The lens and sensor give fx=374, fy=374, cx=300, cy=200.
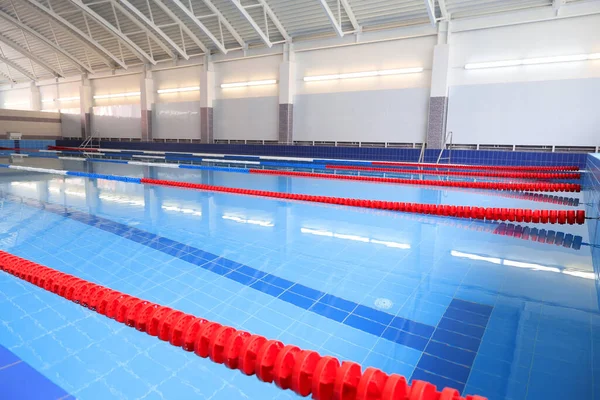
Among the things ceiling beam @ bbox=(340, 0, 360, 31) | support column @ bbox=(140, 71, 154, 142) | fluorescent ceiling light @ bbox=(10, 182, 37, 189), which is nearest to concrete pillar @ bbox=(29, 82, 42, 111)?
support column @ bbox=(140, 71, 154, 142)

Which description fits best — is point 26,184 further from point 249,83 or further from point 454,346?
point 249,83

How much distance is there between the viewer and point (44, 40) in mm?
17750

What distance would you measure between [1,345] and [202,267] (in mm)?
1498

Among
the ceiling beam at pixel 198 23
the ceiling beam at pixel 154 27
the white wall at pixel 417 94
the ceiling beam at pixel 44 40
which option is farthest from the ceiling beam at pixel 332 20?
the ceiling beam at pixel 44 40

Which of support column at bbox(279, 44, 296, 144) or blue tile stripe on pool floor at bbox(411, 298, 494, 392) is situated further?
support column at bbox(279, 44, 296, 144)

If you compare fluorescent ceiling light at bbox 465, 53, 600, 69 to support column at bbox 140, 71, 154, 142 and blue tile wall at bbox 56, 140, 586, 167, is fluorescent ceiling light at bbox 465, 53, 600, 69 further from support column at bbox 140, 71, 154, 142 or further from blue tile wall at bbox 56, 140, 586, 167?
support column at bbox 140, 71, 154, 142

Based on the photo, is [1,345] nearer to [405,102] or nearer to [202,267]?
[202,267]

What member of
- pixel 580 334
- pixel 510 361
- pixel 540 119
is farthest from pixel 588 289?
pixel 540 119

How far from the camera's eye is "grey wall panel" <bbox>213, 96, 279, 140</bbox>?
1546 centimetres

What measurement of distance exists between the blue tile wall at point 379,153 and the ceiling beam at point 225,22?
420 centimetres

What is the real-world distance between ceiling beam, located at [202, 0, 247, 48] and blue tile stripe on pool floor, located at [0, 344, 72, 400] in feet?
44.4

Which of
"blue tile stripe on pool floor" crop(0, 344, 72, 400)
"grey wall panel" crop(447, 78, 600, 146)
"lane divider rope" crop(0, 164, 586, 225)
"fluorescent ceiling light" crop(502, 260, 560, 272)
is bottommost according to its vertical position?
"blue tile stripe on pool floor" crop(0, 344, 72, 400)

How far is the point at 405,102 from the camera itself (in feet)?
42.1

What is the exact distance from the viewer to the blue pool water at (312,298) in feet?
6.09
